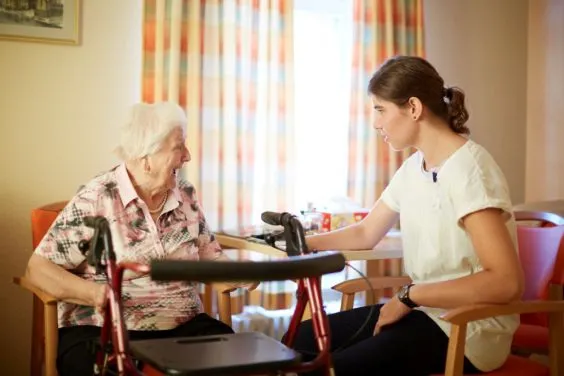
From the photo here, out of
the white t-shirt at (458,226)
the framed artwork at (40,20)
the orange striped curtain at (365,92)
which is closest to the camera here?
the white t-shirt at (458,226)

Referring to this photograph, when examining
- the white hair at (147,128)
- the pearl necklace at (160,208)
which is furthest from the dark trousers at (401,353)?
the white hair at (147,128)

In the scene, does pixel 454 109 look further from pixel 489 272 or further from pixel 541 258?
pixel 541 258

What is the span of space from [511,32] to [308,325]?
2451 millimetres

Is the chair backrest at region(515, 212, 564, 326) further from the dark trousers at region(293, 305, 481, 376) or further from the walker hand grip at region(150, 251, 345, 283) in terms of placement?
the walker hand grip at region(150, 251, 345, 283)

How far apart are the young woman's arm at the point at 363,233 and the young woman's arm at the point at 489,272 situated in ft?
1.72

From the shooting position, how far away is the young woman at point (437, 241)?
5.81 feet

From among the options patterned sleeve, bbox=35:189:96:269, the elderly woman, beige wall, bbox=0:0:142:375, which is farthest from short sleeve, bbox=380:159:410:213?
beige wall, bbox=0:0:142:375

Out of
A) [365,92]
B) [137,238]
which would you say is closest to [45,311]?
[137,238]

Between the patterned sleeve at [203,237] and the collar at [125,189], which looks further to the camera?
the patterned sleeve at [203,237]

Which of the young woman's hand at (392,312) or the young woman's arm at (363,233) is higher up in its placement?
the young woman's arm at (363,233)

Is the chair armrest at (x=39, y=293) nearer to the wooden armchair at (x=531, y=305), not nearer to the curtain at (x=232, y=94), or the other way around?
the wooden armchair at (x=531, y=305)

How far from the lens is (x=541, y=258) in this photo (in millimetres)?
2354

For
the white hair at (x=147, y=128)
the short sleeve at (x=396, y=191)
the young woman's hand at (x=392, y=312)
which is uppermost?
the white hair at (x=147, y=128)

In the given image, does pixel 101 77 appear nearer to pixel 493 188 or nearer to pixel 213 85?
pixel 213 85
